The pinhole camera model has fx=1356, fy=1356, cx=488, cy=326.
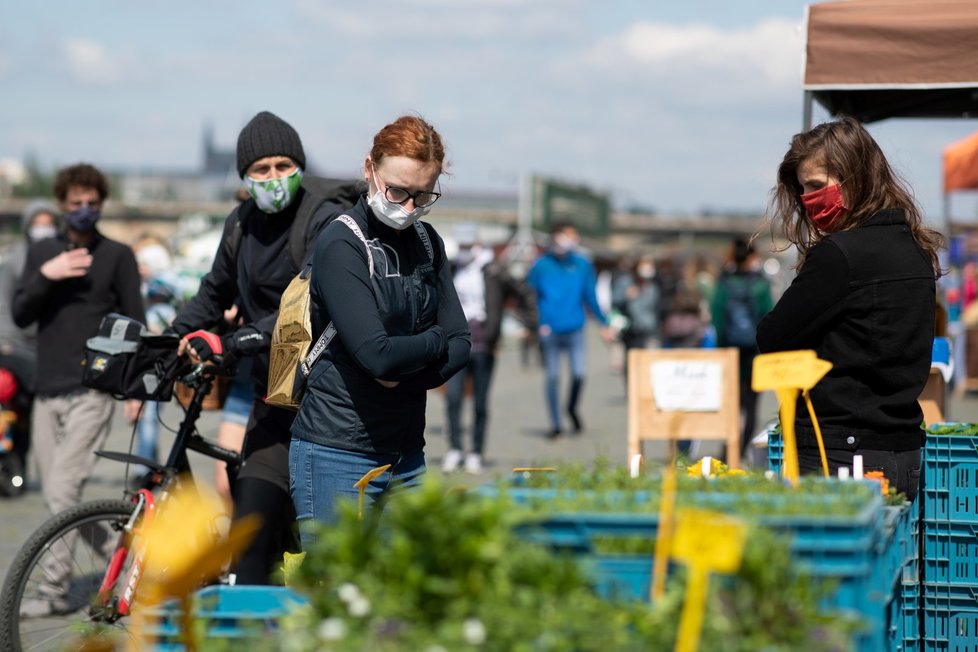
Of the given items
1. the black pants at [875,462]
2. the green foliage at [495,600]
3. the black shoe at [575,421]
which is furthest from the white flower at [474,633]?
the black shoe at [575,421]

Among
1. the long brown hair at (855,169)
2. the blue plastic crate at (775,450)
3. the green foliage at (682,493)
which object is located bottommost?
the blue plastic crate at (775,450)

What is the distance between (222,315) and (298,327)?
4.25ft

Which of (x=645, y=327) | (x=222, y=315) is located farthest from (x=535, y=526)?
(x=645, y=327)

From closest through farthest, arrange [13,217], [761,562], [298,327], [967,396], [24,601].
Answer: [761,562], [298,327], [24,601], [967,396], [13,217]

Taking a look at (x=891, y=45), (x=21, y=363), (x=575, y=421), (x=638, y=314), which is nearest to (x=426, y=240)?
(x=891, y=45)

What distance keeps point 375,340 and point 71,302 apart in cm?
342

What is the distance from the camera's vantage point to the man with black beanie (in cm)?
480

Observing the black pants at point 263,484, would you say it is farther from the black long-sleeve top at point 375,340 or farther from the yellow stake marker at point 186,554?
the yellow stake marker at point 186,554

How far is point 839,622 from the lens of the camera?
219cm

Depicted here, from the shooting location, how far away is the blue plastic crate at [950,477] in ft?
13.3

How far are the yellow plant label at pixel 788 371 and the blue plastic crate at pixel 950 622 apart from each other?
1360mm

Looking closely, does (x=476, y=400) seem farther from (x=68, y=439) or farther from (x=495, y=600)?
(x=495, y=600)

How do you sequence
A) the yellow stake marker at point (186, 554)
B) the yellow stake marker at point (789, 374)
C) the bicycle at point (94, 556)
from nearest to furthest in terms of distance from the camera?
the yellow stake marker at point (186, 554) → the yellow stake marker at point (789, 374) → the bicycle at point (94, 556)

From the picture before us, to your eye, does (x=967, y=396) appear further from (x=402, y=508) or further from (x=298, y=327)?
(x=402, y=508)
